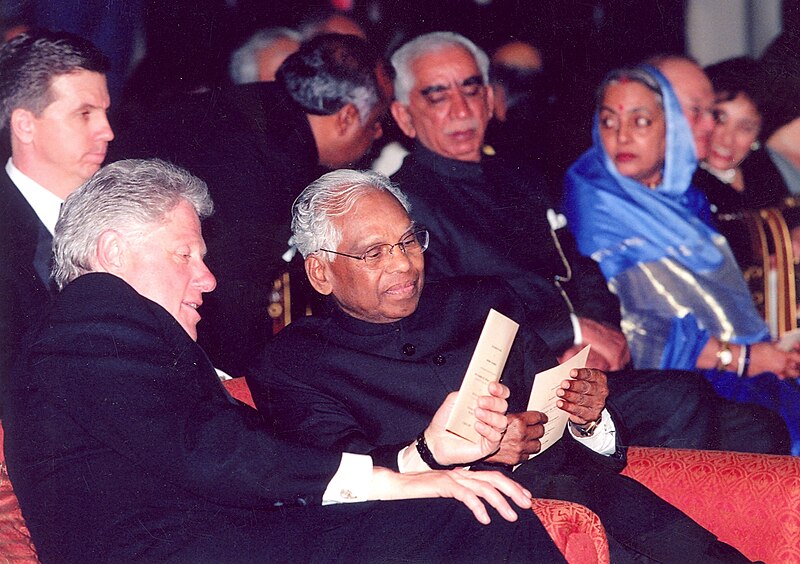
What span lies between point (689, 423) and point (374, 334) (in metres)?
1.55

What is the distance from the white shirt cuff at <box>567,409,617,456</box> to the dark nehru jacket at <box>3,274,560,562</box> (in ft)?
2.23

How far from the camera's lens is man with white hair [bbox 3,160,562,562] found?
1828 millimetres

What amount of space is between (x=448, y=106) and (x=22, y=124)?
165 centimetres

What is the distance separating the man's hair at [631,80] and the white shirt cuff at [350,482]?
7.54 ft

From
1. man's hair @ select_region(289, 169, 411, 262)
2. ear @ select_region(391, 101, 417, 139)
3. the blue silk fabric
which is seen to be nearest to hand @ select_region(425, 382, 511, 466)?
man's hair @ select_region(289, 169, 411, 262)

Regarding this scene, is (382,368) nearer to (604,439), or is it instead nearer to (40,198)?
(604,439)

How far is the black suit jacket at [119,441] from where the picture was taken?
1.86m

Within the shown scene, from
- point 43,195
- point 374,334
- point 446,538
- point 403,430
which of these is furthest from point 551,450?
point 43,195

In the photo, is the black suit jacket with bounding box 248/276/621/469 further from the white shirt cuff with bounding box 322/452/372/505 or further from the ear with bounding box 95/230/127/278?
the ear with bounding box 95/230/127/278

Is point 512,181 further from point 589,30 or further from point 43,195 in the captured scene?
point 43,195

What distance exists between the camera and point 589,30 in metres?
3.77

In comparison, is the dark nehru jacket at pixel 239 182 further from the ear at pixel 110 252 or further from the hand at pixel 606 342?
the hand at pixel 606 342

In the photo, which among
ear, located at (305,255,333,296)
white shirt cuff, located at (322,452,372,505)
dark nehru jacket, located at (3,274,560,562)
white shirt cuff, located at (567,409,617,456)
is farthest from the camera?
ear, located at (305,255,333,296)

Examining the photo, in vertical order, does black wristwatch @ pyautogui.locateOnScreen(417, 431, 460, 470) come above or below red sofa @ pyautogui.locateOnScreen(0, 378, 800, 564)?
above
